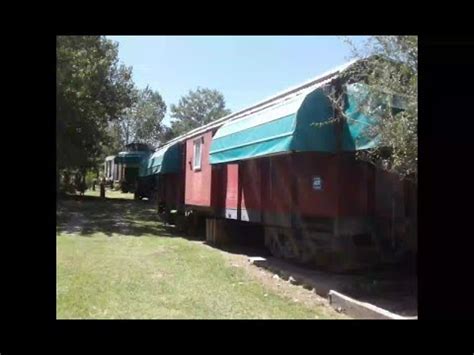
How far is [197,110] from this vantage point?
824 cm

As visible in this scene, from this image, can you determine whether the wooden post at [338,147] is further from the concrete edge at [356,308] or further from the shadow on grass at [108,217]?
the shadow on grass at [108,217]

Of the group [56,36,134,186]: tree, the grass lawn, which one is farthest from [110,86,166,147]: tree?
the grass lawn

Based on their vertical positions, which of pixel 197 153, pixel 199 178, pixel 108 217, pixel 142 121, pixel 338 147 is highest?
pixel 142 121

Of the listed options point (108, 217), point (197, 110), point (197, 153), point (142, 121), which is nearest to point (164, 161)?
point (197, 153)

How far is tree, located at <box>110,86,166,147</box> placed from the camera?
240 inches

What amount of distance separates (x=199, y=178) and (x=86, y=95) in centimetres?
412

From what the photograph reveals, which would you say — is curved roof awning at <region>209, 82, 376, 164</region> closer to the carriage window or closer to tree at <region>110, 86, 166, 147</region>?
tree at <region>110, 86, 166, 147</region>

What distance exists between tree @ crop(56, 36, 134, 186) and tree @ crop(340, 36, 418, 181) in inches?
109
